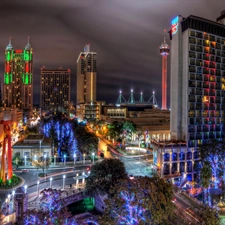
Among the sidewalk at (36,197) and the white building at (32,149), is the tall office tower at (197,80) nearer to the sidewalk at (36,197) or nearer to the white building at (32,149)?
the sidewalk at (36,197)

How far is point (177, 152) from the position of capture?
51.1 m

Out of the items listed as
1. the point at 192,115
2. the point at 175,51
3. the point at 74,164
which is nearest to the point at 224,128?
the point at 192,115

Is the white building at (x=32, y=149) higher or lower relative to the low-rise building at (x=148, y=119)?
lower

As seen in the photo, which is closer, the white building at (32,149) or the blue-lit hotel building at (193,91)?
the blue-lit hotel building at (193,91)

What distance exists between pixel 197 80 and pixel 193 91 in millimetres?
2808

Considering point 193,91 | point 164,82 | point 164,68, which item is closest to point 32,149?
point 193,91

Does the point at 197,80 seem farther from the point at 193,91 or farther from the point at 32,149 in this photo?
the point at 32,149

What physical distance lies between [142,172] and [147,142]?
24.9m

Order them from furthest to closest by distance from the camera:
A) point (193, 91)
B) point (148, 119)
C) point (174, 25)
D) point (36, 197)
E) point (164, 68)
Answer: point (164, 68)
point (148, 119)
point (174, 25)
point (193, 91)
point (36, 197)

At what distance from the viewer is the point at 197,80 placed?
2120 inches

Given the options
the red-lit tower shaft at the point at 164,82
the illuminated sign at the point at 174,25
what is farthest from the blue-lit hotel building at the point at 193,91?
the red-lit tower shaft at the point at 164,82

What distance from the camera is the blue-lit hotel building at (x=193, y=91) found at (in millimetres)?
51531

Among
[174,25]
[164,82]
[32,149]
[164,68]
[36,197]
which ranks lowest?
[36,197]

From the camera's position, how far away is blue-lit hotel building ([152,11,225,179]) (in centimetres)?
5153
